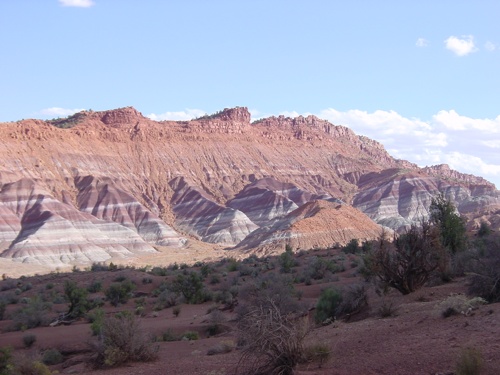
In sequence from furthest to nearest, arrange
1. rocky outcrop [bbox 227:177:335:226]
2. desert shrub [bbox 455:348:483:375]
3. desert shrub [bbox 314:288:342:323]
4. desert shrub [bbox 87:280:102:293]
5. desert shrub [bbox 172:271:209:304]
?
rocky outcrop [bbox 227:177:335:226]
desert shrub [bbox 87:280:102:293]
desert shrub [bbox 172:271:209:304]
desert shrub [bbox 314:288:342:323]
desert shrub [bbox 455:348:483:375]

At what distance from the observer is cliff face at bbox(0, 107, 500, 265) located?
97.9 m

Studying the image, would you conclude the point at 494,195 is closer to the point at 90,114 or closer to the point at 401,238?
the point at 90,114

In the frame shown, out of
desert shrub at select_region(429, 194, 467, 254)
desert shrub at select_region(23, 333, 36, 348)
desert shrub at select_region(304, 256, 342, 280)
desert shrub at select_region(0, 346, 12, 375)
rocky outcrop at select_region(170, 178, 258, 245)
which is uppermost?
rocky outcrop at select_region(170, 178, 258, 245)

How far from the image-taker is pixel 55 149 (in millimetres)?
127188

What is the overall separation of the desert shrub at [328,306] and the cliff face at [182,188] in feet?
207

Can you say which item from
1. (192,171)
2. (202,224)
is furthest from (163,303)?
(192,171)

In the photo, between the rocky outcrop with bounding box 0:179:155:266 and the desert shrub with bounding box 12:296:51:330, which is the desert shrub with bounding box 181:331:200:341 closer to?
the desert shrub with bounding box 12:296:51:330

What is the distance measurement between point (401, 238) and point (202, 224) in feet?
349

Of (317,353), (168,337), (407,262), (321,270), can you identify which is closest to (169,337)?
(168,337)

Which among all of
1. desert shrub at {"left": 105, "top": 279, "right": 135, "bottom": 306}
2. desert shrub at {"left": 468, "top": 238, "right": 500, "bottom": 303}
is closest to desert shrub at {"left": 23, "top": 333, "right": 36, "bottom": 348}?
desert shrub at {"left": 105, "top": 279, "right": 135, "bottom": 306}

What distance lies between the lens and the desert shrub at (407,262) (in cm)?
2112

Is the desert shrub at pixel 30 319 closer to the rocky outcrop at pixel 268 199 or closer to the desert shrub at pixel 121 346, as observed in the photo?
the desert shrub at pixel 121 346

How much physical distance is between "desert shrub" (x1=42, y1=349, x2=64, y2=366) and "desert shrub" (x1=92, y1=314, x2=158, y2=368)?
11.4 ft

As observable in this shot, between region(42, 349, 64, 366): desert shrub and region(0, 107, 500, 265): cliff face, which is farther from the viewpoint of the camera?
region(0, 107, 500, 265): cliff face
